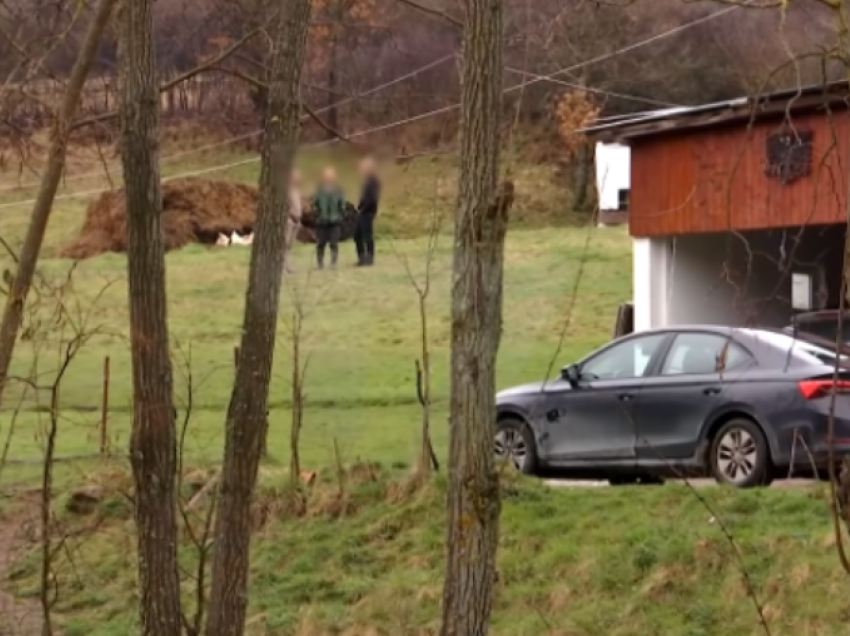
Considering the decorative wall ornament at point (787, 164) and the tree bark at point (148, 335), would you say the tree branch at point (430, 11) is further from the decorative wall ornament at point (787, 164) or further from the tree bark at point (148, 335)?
the decorative wall ornament at point (787, 164)

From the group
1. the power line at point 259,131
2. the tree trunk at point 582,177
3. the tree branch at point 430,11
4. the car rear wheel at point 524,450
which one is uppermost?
the tree trunk at point 582,177

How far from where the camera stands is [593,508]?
44.0 feet

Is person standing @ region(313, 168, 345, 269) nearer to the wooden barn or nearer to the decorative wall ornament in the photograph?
the wooden barn

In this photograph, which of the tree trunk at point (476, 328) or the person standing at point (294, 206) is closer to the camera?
the tree trunk at point (476, 328)

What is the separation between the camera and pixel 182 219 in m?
34.5

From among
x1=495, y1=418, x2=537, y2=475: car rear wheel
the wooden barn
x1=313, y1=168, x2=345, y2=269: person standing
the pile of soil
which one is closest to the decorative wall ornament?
the wooden barn

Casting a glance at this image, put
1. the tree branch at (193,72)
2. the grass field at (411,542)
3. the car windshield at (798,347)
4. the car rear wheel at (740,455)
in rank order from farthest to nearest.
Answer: the car rear wheel at (740,455) → the car windshield at (798,347) → the grass field at (411,542) → the tree branch at (193,72)

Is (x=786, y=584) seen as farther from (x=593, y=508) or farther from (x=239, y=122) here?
(x=239, y=122)

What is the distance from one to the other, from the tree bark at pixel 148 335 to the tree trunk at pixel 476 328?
285cm

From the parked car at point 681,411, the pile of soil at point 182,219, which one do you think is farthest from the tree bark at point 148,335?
the pile of soil at point 182,219

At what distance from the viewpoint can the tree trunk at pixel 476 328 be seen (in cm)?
584

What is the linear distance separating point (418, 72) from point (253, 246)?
3.03m

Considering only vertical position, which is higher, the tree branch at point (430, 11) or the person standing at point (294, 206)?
the tree branch at point (430, 11)

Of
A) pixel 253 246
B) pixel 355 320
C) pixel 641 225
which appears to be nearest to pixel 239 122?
pixel 253 246
